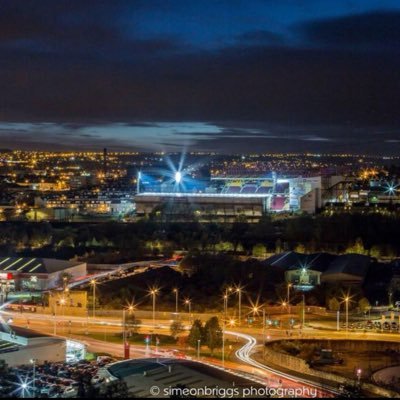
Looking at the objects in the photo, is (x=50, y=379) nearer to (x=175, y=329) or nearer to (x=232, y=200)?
(x=175, y=329)

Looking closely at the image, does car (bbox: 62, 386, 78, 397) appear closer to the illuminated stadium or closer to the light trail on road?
the light trail on road

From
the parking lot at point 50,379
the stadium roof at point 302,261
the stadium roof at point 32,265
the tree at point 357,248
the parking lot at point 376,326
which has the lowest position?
the parking lot at point 376,326

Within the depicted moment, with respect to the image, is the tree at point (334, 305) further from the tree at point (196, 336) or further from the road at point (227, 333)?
the tree at point (196, 336)

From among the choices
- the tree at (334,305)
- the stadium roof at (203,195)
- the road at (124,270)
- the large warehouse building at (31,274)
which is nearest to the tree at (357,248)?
the road at (124,270)

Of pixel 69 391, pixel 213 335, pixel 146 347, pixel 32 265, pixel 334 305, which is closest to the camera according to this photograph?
pixel 69 391

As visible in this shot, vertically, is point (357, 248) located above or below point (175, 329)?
above

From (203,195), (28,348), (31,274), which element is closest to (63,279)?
(31,274)

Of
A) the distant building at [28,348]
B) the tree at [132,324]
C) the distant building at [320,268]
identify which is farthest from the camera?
the distant building at [320,268]

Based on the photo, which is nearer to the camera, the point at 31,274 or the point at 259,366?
the point at 259,366
